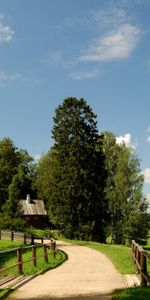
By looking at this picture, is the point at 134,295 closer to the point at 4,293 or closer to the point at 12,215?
the point at 4,293

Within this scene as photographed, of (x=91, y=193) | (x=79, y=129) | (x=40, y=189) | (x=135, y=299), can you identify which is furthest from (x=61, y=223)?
(x=135, y=299)

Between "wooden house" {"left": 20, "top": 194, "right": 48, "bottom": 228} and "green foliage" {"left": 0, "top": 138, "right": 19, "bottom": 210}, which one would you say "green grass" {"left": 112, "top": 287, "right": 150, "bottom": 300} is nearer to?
"wooden house" {"left": 20, "top": 194, "right": 48, "bottom": 228}

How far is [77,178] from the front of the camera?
55.7m

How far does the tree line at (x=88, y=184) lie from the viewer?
5503 cm

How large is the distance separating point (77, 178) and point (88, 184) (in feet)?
4.93

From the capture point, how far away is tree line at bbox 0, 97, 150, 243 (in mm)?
55031

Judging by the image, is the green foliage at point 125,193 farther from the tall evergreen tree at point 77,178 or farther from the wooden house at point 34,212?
the wooden house at point 34,212

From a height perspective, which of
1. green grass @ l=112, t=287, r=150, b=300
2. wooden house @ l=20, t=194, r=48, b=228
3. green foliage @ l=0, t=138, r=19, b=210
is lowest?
green grass @ l=112, t=287, r=150, b=300

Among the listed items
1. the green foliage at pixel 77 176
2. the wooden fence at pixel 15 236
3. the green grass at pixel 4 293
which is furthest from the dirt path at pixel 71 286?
the green foliage at pixel 77 176

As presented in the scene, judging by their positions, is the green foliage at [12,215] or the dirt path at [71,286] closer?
the dirt path at [71,286]

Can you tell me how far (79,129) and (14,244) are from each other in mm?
22912

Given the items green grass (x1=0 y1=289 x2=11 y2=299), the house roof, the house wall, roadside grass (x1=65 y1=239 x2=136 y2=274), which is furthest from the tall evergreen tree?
green grass (x1=0 y1=289 x2=11 y2=299)

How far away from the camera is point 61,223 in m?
55.9

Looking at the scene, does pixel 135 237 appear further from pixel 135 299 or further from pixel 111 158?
pixel 135 299
